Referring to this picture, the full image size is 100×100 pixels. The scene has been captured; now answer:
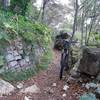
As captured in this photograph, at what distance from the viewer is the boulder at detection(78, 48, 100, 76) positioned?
6405 millimetres

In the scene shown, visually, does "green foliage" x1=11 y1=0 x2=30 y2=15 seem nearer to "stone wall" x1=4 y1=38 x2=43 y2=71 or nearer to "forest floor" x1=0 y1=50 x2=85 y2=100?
"stone wall" x1=4 y1=38 x2=43 y2=71

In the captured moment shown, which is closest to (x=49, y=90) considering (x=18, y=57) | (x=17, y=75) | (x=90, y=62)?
(x=17, y=75)

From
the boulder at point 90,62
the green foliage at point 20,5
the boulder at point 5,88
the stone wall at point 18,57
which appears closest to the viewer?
the boulder at point 5,88

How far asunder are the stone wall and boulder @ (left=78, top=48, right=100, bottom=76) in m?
1.92

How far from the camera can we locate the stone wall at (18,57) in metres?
6.90

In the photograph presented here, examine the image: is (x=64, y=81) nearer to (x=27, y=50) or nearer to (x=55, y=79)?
(x=55, y=79)

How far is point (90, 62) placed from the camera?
652 cm

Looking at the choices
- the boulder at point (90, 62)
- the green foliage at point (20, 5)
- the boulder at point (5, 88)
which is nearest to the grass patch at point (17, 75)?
the boulder at point (5, 88)

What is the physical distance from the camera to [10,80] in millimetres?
6523

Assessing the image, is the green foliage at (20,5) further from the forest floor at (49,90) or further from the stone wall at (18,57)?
the forest floor at (49,90)

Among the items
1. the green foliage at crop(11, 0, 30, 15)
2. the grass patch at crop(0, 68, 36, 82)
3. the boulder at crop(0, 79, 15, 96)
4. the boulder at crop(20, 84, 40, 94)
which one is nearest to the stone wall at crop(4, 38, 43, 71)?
the grass patch at crop(0, 68, 36, 82)

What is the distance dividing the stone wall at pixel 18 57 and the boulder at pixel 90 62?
192 centimetres

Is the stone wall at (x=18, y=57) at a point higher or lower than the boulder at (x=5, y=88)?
higher

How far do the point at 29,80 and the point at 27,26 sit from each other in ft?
8.49
